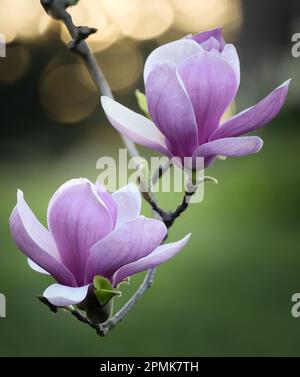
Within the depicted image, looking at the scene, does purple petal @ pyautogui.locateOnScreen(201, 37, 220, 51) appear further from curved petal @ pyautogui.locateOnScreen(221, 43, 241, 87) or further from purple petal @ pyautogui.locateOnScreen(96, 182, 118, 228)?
purple petal @ pyautogui.locateOnScreen(96, 182, 118, 228)

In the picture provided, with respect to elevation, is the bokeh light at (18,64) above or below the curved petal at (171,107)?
above

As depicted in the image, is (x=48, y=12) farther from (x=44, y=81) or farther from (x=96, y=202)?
(x=44, y=81)

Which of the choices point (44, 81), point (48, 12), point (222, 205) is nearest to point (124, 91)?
point (44, 81)

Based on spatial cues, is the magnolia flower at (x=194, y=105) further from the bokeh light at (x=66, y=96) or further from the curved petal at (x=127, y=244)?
the bokeh light at (x=66, y=96)

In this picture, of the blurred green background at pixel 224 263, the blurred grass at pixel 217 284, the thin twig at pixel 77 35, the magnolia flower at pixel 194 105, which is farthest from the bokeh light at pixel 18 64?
the magnolia flower at pixel 194 105

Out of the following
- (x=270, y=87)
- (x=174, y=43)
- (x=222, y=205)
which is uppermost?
(x=270, y=87)

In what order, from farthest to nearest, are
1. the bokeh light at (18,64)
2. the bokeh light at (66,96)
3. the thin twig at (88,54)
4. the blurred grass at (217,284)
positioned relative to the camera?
the bokeh light at (18,64) < the bokeh light at (66,96) < the blurred grass at (217,284) < the thin twig at (88,54)

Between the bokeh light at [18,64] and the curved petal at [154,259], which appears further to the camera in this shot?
the bokeh light at [18,64]
